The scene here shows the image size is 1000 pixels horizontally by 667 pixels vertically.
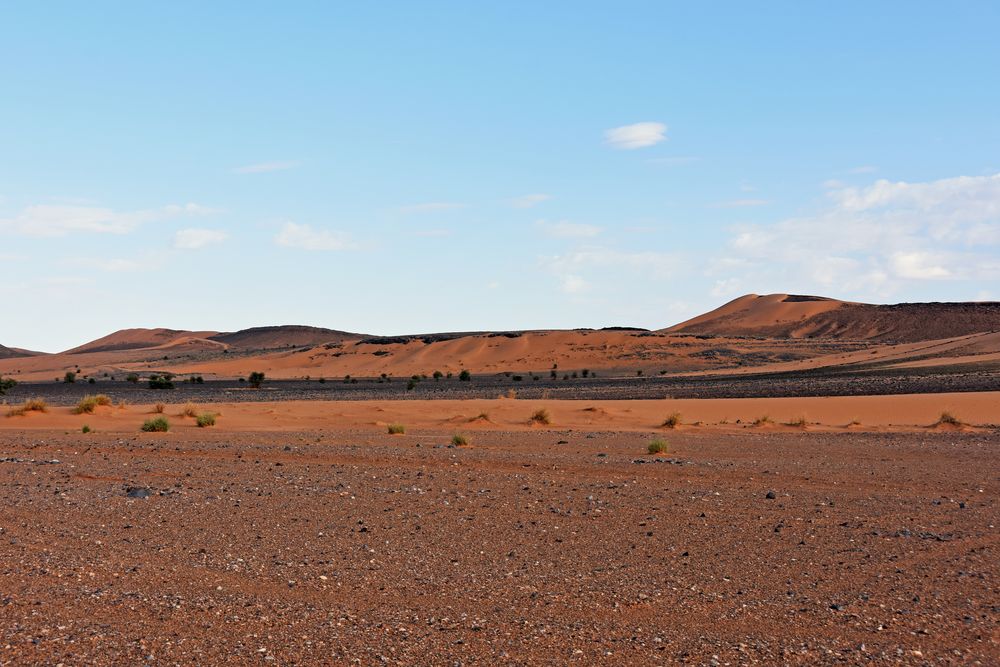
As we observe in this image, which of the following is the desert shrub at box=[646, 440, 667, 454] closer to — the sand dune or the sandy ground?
the sandy ground

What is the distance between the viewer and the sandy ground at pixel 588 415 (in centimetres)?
3178

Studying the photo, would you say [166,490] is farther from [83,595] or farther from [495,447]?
[495,447]

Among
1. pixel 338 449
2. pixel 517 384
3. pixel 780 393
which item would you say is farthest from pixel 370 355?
pixel 338 449

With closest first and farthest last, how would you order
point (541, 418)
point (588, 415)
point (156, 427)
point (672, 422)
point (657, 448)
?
point (657, 448) → point (156, 427) → point (672, 422) → point (541, 418) → point (588, 415)

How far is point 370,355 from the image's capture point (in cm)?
11362

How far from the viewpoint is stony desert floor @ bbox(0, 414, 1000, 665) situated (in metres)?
6.94

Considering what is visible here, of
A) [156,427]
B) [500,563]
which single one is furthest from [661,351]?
[500,563]

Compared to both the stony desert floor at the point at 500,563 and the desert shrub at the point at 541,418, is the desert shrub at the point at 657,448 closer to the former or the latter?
the stony desert floor at the point at 500,563

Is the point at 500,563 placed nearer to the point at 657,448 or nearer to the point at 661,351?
the point at 657,448

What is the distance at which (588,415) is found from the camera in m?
35.2

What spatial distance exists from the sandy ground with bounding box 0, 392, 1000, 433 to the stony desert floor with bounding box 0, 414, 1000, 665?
1306cm

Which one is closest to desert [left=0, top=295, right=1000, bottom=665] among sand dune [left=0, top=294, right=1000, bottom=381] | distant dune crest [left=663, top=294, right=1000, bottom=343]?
sand dune [left=0, top=294, right=1000, bottom=381]

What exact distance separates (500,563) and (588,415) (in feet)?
84.6

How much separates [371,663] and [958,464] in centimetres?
1611
